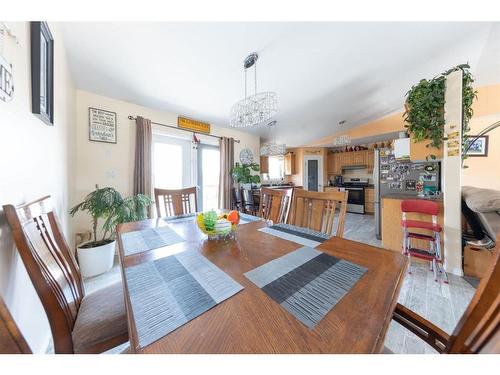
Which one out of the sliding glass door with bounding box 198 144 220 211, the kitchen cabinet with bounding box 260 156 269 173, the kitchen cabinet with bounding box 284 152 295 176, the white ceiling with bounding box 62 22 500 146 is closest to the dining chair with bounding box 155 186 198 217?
the white ceiling with bounding box 62 22 500 146

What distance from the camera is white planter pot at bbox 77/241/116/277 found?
1.93m

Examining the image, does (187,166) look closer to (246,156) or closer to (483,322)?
(246,156)

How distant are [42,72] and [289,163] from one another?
5567 mm

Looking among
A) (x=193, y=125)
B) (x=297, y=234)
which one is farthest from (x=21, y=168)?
(x=193, y=125)

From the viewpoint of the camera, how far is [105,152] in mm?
2467

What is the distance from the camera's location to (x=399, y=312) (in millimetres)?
702

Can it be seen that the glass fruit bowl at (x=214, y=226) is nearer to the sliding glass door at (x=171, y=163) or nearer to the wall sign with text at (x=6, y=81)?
the wall sign with text at (x=6, y=81)

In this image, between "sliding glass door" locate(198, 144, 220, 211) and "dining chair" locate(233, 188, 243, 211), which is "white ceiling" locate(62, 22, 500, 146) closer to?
"sliding glass door" locate(198, 144, 220, 211)

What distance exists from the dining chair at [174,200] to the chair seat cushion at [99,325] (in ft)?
3.38

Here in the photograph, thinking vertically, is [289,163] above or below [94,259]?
above

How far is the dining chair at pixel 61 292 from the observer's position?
637 millimetres

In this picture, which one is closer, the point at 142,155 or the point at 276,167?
the point at 142,155

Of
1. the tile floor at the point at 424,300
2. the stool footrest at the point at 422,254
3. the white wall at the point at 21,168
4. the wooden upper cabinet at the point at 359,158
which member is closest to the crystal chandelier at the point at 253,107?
the white wall at the point at 21,168
